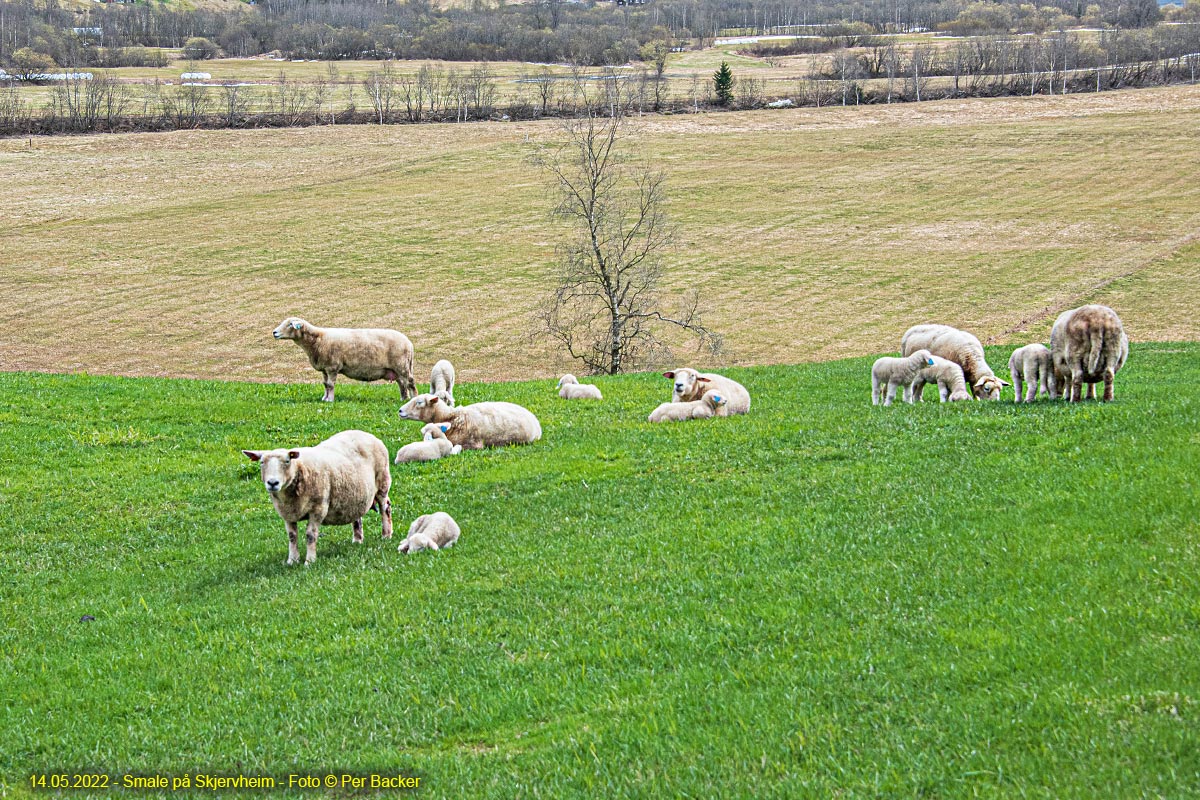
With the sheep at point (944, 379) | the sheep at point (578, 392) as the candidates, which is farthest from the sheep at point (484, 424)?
the sheep at point (944, 379)

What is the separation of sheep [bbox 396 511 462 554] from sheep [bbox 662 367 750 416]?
8634mm

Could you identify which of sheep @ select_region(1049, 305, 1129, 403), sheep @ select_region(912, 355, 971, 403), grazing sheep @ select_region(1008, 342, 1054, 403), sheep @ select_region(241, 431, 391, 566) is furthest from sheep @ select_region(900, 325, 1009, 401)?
sheep @ select_region(241, 431, 391, 566)

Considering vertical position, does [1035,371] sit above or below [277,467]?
above

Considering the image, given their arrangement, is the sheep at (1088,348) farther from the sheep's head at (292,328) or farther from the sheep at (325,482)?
the sheep's head at (292,328)

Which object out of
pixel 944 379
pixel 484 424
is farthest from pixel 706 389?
pixel 484 424

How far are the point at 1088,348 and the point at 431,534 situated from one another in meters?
11.6

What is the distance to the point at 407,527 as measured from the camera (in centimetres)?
1571

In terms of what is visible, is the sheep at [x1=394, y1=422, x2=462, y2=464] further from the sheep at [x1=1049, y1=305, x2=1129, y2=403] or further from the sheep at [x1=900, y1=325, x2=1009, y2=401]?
the sheep at [x1=1049, y1=305, x2=1129, y2=403]

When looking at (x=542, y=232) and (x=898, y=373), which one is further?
(x=542, y=232)

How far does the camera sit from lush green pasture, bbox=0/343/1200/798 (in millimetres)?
7629

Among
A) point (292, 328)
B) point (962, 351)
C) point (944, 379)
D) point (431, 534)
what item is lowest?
point (431, 534)

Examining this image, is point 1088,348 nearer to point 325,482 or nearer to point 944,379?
point 944,379

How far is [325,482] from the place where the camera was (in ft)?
46.1

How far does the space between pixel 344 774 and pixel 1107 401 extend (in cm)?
1532
